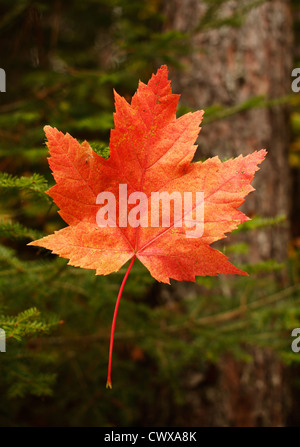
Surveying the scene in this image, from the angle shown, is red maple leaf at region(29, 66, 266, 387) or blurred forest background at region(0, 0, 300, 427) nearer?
red maple leaf at region(29, 66, 266, 387)

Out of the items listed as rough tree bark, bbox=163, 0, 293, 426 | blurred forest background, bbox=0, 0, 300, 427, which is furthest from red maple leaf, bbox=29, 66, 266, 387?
rough tree bark, bbox=163, 0, 293, 426

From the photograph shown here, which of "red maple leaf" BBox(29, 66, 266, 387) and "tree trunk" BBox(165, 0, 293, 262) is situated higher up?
"tree trunk" BBox(165, 0, 293, 262)

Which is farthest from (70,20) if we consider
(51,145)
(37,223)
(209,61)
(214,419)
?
(214,419)

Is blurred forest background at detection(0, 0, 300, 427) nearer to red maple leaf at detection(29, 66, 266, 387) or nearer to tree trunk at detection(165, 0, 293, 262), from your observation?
tree trunk at detection(165, 0, 293, 262)

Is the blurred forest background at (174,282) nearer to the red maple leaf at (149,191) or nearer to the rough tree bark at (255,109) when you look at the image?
the rough tree bark at (255,109)

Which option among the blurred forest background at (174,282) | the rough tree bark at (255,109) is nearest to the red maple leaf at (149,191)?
the blurred forest background at (174,282)

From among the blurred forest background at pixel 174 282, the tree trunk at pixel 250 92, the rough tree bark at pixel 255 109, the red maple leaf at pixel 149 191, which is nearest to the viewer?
the red maple leaf at pixel 149 191

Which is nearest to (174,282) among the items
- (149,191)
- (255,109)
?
(255,109)

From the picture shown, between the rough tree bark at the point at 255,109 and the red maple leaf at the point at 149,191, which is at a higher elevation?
the rough tree bark at the point at 255,109
